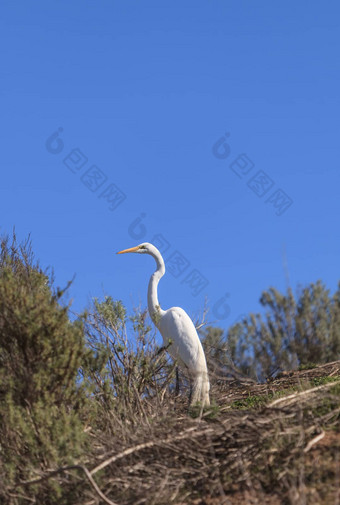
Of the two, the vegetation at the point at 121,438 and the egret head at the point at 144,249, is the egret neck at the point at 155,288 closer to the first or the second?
the egret head at the point at 144,249

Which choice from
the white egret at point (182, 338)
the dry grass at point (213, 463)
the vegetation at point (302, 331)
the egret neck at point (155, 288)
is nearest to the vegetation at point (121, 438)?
the dry grass at point (213, 463)

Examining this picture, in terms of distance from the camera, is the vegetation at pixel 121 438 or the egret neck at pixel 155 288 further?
the egret neck at pixel 155 288

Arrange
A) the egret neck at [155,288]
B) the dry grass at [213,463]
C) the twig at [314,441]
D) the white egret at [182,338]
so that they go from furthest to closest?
1. the egret neck at [155,288]
2. the white egret at [182,338]
3. the twig at [314,441]
4. the dry grass at [213,463]

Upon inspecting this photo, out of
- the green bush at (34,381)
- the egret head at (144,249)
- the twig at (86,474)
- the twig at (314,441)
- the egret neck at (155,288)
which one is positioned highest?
the egret head at (144,249)

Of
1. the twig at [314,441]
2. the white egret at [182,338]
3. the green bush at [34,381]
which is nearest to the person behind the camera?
the twig at [314,441]

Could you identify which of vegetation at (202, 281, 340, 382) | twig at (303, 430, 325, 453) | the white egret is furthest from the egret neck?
vegetation at (202, 281, 340, 382)

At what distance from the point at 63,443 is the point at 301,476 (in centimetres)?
215

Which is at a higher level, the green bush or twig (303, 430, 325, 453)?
the green bush

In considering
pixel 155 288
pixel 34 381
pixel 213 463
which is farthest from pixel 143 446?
pixel 155 288

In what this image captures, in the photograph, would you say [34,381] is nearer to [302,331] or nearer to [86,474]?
[86,474]

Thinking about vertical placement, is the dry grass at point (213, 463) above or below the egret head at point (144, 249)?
below

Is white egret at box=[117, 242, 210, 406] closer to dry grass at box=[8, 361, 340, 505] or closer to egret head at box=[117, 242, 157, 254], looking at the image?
egret head at box=[117, 242, 157, 254]

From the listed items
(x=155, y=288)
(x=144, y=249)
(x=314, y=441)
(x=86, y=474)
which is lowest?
(x=314, y=441)

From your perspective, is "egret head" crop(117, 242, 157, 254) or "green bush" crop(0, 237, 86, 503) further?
"egret head" crop(117, 242, 157, 254)
